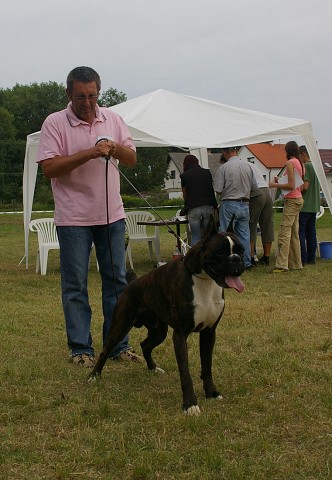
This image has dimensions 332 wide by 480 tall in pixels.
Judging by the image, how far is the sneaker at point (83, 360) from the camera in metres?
4.99

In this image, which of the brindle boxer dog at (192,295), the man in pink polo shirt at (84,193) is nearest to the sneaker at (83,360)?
the man in pink polo shirt at (84,193)

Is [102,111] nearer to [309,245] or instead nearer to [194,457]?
[194,457]

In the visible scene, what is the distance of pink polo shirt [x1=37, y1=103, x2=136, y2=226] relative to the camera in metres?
4.82

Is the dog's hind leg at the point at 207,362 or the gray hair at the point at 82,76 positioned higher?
the gray hair at the point at 82,76

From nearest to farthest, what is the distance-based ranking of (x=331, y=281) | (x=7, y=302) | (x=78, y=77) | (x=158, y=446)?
1. (x=158, y=446)
2. (x=78, y=77)
3. (x=7, y=302)
4. (x=331, y=281)

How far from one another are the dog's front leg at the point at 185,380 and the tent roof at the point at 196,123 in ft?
22.4

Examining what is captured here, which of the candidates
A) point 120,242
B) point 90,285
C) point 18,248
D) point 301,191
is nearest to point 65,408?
point 120,242

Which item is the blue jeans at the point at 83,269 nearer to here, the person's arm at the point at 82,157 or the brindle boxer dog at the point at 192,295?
the person's arm at the point at 82,157

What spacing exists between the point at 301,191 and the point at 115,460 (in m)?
8.45

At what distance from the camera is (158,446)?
332cm

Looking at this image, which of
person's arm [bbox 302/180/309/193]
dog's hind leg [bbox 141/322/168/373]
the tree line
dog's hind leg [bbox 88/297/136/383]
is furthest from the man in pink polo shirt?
the tree line

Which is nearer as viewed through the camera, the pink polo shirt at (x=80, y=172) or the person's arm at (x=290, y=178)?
the pink polo shirt at (x=80, y=172)

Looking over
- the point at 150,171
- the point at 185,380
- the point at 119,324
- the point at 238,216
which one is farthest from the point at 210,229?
the point at 150,171

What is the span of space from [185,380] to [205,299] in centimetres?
48
